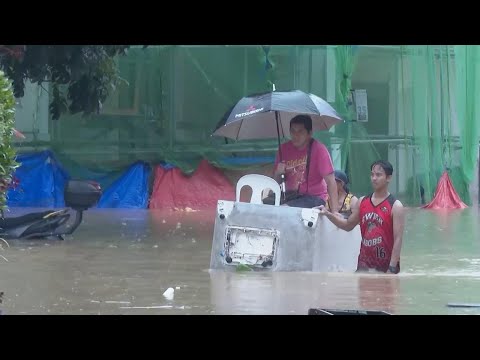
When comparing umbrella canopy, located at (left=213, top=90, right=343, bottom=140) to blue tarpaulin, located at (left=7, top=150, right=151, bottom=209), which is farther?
blue tarpaulin, located at (left=7, top=150, right=151, bottom=209)

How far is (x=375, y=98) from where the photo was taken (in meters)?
22.0

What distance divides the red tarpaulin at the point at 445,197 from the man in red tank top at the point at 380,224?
1165 centimetres

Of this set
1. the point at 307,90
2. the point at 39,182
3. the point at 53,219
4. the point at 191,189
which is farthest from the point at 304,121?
the point at 307,90

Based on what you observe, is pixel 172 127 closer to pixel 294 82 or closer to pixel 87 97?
pixel 294 82

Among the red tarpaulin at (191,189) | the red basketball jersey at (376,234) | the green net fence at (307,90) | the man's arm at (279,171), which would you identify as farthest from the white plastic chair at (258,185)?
the green net fence at (307,90)

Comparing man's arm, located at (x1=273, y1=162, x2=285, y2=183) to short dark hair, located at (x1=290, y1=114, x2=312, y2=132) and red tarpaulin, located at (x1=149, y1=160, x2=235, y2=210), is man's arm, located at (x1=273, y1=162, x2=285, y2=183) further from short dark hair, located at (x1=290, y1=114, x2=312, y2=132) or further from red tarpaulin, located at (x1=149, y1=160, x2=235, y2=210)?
red tarpaulin, located at (x1=149, y1=160, x2=235, y2=210)

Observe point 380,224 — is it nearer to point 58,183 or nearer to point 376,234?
point 376,234

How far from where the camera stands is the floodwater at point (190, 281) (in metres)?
7.41

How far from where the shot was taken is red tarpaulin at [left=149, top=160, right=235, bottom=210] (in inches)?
761

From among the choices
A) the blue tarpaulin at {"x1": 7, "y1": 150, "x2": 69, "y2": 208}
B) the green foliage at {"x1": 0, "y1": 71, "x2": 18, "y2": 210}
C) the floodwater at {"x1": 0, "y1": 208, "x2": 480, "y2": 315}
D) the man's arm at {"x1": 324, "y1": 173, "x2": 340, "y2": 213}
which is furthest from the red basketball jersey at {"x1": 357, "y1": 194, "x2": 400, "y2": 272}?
the blue tarpaulin at {"x1": 7, "y1": 150, "x2": 69, "y2": 208}

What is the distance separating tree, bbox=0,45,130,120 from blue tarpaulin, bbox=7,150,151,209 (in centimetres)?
449

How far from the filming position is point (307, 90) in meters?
20.8
